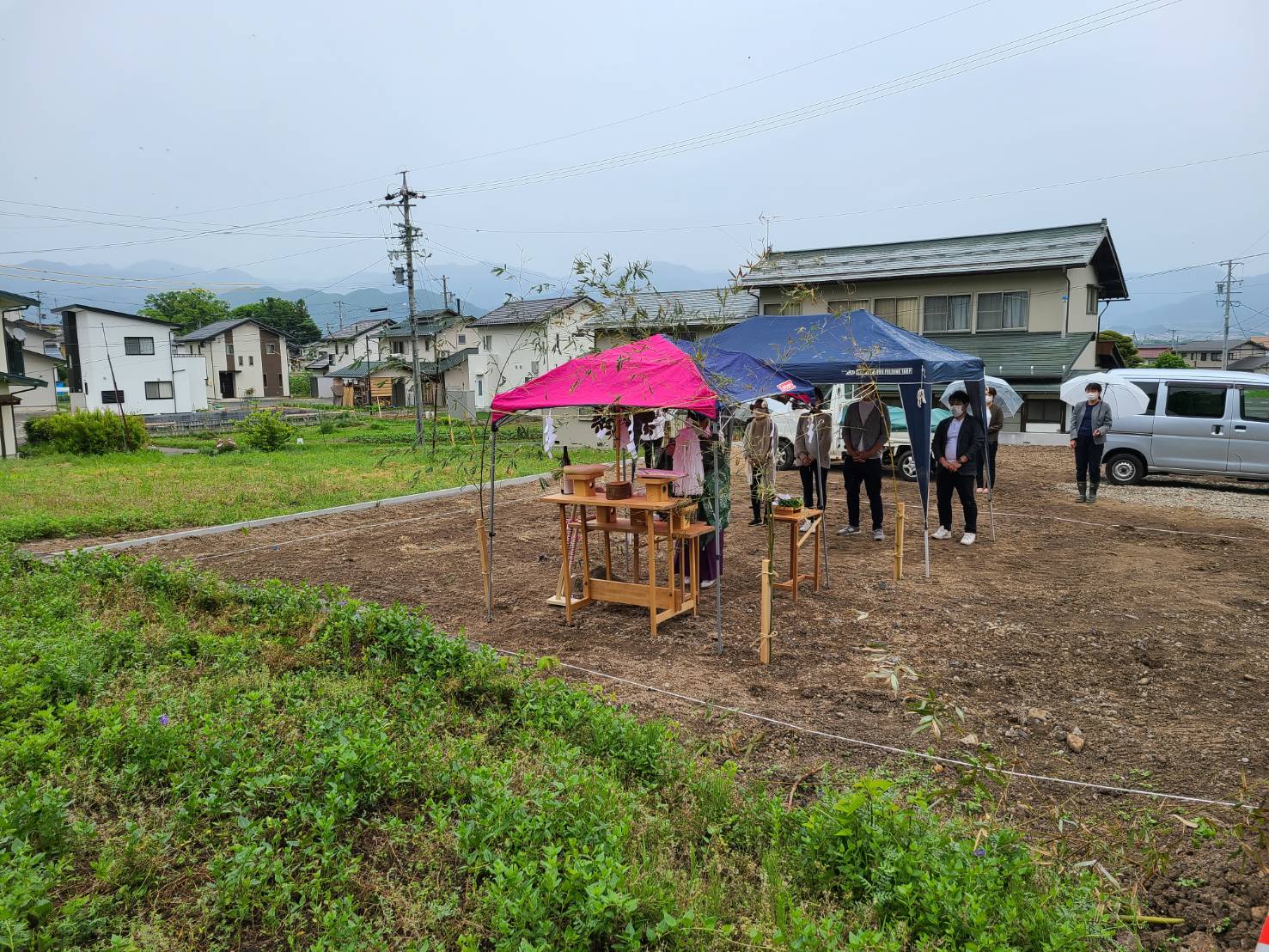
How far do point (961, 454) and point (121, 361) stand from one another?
142ft

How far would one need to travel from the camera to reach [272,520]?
36.7 ft

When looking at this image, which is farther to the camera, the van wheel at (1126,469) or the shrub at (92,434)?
the shrub at (92,434)

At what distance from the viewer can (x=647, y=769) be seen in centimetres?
380

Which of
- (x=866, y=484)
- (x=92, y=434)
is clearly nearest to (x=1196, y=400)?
(x=866, y=484)

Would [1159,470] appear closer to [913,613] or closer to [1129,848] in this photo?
[913,613]

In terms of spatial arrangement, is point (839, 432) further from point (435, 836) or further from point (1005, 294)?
point (1005, 294)

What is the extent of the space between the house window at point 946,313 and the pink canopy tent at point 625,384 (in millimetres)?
19091

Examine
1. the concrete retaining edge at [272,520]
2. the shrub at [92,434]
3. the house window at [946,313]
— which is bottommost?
the concrete retaining edge at [272,520]

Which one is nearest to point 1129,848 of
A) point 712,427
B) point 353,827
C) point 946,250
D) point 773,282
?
point 353,827

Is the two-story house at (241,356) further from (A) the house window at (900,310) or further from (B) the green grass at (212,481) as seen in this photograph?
(A) the house window at (900,310)

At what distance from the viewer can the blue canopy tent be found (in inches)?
293

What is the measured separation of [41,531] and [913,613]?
10511mm

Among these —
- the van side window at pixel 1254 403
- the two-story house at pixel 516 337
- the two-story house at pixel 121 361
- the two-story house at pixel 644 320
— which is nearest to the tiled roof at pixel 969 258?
the two-story house at pixel 516 337

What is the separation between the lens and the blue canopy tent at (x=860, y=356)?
7.44m
